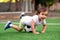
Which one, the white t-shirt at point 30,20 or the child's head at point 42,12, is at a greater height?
the child's head at point 42,12

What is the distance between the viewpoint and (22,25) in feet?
25.3

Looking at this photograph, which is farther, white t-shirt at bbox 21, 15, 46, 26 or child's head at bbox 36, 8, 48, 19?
white t-shirt at bbox 21, 15, 46, 26

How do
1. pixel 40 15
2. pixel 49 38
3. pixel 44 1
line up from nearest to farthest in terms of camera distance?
1. pixel 49 38
2. pixel 40 15
3. pixel 44 1

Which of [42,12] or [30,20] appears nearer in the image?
[42,12]

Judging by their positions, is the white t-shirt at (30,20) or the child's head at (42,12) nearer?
the child's head at (42,12)

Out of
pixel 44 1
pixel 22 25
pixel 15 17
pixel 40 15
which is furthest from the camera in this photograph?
pixel 44 1

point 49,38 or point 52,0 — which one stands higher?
point 49,38

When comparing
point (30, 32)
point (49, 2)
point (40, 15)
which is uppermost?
point (40, 15)

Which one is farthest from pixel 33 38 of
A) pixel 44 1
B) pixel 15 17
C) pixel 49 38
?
pixel 44 1

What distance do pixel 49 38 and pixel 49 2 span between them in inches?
737

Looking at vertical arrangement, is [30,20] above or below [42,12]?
below

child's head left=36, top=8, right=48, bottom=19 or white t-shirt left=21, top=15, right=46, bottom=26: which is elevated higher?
child's head left=36, top=8, right=48, bottom=19

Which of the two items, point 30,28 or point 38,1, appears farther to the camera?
point 38,1

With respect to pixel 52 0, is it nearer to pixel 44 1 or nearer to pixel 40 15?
pixel 44 1
